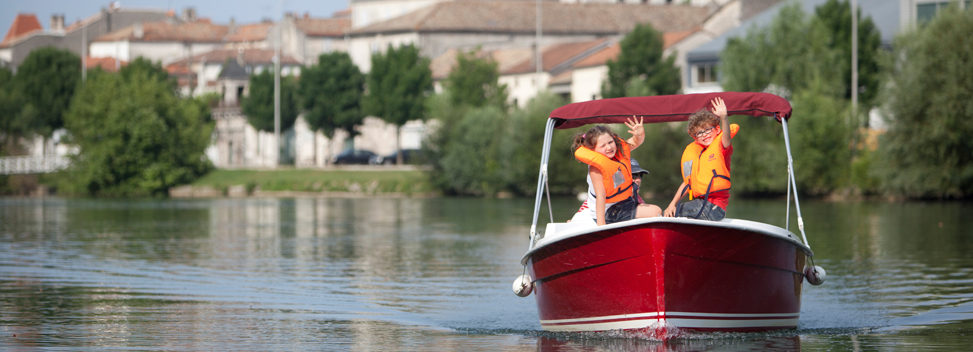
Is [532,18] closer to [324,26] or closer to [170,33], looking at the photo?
[324,26]

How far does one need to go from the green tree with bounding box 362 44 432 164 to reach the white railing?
21817 mm

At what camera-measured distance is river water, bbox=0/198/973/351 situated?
11500mm

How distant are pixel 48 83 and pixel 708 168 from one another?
8503 cm

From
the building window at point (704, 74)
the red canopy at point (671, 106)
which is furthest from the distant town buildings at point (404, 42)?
the red canopy at point (671, 106)

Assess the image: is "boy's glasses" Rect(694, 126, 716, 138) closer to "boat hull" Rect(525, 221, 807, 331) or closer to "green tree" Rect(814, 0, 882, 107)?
"boat hull" Rect(525, 221, 807, 331)

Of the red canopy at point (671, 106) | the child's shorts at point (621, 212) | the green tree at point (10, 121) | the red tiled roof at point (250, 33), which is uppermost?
the red tiled roof at point (250, 33)

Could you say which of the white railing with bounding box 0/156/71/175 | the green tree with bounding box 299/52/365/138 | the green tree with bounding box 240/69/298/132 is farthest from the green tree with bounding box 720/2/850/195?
the white railing with bounding box 0/156/71/175

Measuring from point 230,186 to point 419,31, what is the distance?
35.9m

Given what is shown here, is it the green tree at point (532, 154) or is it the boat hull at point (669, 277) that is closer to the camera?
the boat hull at point (669, 277)

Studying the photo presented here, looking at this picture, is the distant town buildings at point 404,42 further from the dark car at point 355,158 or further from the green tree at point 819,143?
the green tree at point 819,143

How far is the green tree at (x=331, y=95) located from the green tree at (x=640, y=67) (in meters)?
26.0

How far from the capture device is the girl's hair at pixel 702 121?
10.7 meters

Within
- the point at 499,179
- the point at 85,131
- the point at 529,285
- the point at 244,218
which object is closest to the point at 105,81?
the point at 85,131

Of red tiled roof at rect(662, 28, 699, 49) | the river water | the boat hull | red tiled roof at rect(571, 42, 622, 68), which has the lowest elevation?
the river water
